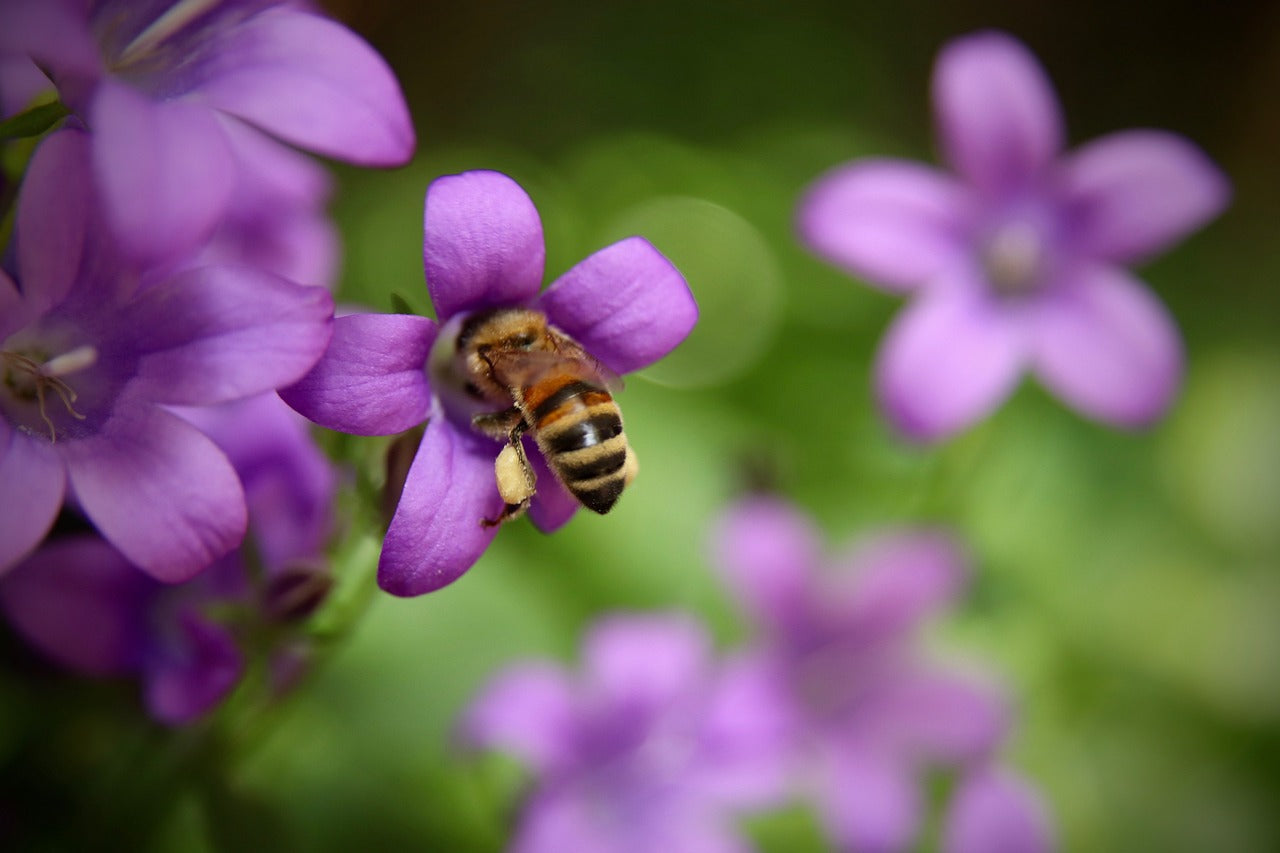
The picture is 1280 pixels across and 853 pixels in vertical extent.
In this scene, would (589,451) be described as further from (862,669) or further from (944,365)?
(862,669)

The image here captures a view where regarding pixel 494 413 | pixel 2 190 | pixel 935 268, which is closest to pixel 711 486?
pixel 935 268

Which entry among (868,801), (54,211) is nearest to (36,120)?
(54,211)

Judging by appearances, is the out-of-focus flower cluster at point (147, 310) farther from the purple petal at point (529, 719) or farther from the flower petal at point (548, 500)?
the purple petal at point (529, 719)

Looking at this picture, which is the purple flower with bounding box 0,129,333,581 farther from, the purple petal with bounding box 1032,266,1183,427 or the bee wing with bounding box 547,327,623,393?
the purple petal with bounding box 1032,266,1183,427

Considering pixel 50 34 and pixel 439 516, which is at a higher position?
pixel 50 34

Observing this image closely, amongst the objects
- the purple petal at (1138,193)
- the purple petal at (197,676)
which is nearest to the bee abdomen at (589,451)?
the purple petal at (197,676)

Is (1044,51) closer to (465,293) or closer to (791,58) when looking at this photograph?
(791,58)
